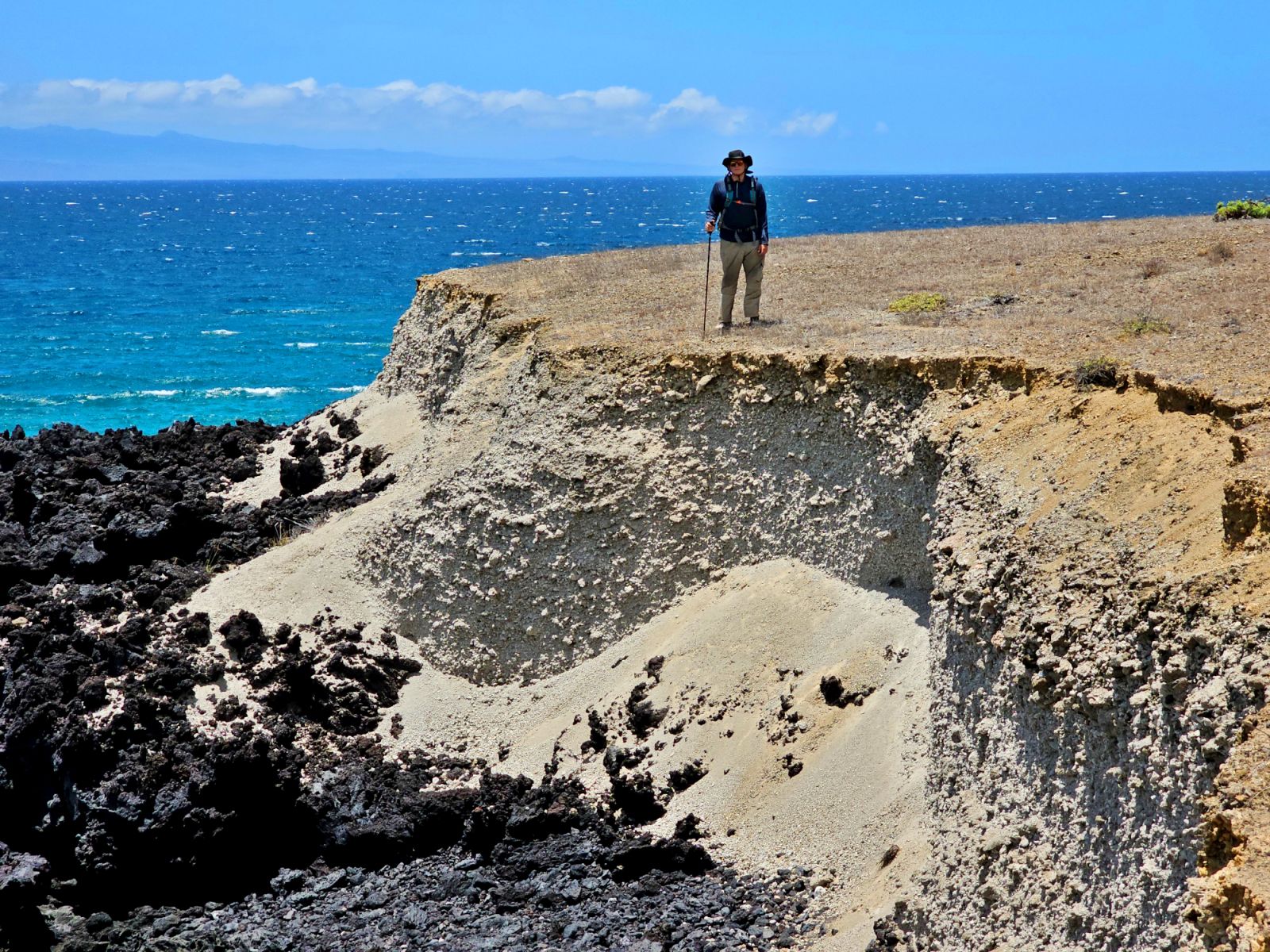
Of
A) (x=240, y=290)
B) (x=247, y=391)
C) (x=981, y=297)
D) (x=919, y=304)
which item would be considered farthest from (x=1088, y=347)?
(x=240, y=290)

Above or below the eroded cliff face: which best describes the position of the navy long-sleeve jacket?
above

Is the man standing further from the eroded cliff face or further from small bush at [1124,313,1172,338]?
small bush at [1124,313,1172,338]

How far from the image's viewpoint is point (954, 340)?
16.8 m

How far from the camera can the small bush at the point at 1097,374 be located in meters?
13.9

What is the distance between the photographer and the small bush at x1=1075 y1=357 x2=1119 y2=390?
13.9 metres

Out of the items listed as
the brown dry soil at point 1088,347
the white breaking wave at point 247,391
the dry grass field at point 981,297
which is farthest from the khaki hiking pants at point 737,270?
the white breaking wave at point 247,391

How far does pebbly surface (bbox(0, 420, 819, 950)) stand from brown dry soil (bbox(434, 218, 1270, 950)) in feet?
17.4

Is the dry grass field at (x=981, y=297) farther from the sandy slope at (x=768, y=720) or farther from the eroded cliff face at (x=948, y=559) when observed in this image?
the sandy slope at (x=768, y=720)

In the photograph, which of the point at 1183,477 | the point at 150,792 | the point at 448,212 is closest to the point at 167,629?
the point at 150,792

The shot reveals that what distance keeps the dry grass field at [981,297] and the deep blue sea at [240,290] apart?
75.1ft

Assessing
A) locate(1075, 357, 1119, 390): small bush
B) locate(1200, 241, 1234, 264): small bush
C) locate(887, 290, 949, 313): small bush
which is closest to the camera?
locate(1075, 357, 1119, 390): small bush

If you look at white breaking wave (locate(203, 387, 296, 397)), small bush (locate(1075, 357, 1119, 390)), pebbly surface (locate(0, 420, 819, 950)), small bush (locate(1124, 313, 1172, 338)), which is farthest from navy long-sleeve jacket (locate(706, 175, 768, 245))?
white breaking wave (locate(203, 387, 296, 397))

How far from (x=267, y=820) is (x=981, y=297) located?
13435 millimetres

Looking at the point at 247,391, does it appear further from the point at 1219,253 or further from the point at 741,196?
the point at 1219,253
